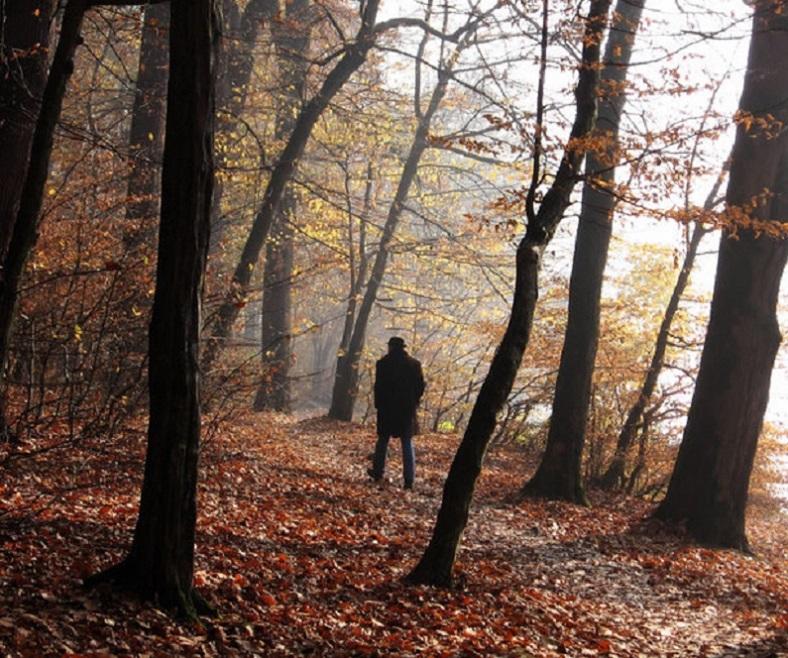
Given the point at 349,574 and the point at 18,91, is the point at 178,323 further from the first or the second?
the point at 18,91

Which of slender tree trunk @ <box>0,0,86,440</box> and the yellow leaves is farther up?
the yellow leaves

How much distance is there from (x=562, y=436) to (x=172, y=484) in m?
8.52

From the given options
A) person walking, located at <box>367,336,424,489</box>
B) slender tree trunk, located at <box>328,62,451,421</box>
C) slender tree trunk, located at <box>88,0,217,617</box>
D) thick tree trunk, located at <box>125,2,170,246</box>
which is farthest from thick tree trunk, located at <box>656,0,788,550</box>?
slender tree trunk, located at <box>328,62,451,421</box>

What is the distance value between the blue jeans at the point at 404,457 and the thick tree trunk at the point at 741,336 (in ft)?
11.1

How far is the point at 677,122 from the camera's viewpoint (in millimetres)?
9312

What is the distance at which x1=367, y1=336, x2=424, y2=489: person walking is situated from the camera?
1236 cm

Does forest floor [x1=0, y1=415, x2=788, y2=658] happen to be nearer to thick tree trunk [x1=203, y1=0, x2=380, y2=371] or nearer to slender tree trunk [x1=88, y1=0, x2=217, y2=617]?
slender tree trunk [x1=88, y1=0, x2=217, y2=617]

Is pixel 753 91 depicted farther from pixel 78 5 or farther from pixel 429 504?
pixel 78 5

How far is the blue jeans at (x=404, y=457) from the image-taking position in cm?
1241

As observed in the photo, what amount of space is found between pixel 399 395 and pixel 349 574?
15.5 ft

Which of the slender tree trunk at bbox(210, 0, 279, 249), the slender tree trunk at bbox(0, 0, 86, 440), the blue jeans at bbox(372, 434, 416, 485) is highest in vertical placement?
the slender tree trunk at bbox(210, 0, 279, 249)

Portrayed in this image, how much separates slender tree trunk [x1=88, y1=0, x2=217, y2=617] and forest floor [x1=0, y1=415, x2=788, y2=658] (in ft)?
1.04

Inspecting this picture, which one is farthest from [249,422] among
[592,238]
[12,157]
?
[12,157]

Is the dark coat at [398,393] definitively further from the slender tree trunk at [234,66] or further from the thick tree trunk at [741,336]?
the slender tree trunk at [234,66]
